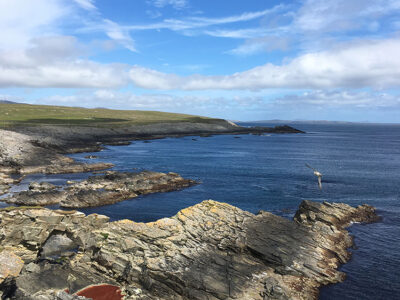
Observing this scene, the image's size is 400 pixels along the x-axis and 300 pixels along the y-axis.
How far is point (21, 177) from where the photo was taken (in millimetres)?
63688

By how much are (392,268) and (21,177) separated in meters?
64.9

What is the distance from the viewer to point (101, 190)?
174ft

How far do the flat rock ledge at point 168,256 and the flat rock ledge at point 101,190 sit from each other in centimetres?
2038

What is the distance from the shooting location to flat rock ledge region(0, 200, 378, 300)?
21.4 metres

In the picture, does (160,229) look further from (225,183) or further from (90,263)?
(225,183)

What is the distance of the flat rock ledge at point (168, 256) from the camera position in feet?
70.2

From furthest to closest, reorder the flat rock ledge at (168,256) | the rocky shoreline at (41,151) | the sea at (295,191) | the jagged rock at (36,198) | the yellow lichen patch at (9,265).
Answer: the rocky shoreline at (41,151)
the jagged rock at (36,198)
the sea at (295,191)
the flat rock ledge at (168,256)
the yellow lichen patch at (9,265)

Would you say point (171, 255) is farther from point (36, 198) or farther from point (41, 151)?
point (41, 151)

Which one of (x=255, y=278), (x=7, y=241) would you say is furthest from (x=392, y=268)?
(x=7, y=241)

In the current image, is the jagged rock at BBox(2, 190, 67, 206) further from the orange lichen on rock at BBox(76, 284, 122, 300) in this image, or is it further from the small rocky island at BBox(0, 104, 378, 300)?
the orange lichen on rock at BBox(76, 284, 122, 300)

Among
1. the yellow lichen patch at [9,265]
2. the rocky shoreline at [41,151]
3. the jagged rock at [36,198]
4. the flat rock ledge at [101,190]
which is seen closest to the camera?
the yellow lichen patch at [9,265]

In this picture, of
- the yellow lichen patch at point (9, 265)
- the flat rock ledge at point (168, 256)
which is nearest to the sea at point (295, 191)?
the flat rock ledge at point (168, 256)

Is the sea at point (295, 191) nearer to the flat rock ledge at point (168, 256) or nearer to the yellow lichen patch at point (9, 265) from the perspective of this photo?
the flat rock ledge at point (168, 256)

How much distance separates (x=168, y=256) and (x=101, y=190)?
3152 centimetres
